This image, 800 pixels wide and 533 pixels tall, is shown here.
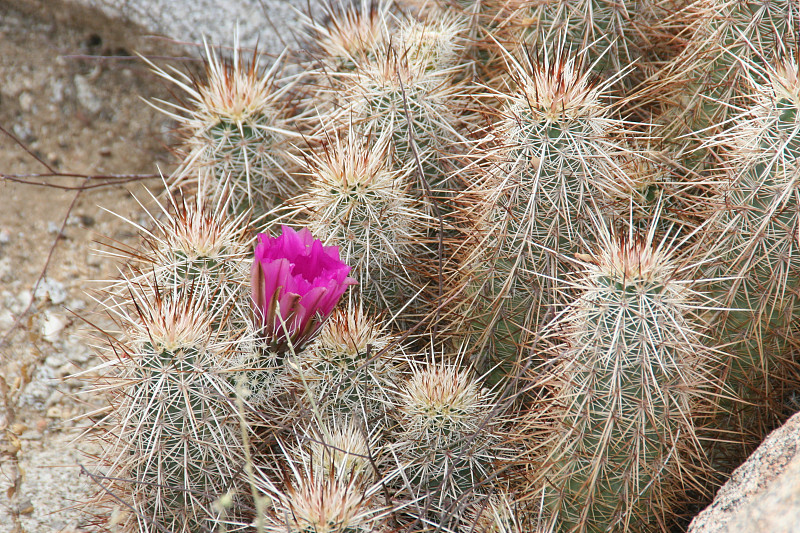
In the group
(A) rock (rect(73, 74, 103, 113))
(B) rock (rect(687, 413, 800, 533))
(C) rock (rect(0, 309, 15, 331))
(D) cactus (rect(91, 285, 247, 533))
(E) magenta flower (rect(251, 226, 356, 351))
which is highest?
(A) rock (rect(73, 74, 103, 113))

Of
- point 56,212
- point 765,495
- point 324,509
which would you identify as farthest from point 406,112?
point 56,212

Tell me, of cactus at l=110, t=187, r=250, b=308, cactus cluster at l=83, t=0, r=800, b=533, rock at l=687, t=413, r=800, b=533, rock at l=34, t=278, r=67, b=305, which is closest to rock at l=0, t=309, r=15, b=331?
rock at l=34, t=278, r=67, b=305

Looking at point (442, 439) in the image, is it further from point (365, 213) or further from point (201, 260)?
point (201, 260)

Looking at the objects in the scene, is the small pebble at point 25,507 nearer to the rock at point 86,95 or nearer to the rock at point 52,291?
the rock at point 52,291

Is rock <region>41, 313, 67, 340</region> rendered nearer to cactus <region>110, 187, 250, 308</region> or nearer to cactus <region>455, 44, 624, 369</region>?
cactus <region>110, 187, 250, 308</region>

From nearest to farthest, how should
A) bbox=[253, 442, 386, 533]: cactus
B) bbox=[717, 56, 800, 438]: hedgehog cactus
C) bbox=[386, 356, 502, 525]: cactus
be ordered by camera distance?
bbox=[253, 442, 386, 533]: cactus
bbox=[717, 56, 800, 438]: hedgehog cactus
bbox=[386, 356, 502, 525]: cactus

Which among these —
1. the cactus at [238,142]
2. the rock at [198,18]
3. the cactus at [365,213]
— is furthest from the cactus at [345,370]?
the rock at [198,18]

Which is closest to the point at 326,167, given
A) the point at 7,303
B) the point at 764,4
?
the point at 764,4
